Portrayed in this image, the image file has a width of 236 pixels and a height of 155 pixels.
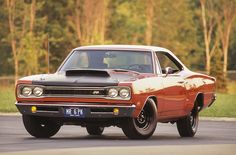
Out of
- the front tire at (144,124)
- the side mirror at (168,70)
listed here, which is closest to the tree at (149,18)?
the side mirror at (168,70)

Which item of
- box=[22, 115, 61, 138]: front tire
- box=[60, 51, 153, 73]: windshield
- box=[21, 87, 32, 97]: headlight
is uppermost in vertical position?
box=[60, 51, 153, 73]: windshield

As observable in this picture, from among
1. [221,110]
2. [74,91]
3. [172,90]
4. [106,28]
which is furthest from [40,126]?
[106,28]

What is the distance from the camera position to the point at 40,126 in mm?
17125

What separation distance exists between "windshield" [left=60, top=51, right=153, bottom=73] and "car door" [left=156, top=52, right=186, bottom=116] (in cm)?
33

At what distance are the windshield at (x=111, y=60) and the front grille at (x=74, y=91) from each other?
4.03 feet

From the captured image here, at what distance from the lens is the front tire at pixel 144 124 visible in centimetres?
1652

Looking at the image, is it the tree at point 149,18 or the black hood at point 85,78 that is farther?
the tree at point 149,18

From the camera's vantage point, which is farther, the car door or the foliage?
the foliage

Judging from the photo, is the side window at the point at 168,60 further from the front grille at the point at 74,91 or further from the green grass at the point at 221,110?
the green grass at the point at 221,110

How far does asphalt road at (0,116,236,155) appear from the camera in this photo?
14.7 meters

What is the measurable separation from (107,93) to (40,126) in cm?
146

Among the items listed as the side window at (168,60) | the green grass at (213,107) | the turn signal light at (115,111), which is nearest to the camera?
the turn signal light at (115,111)

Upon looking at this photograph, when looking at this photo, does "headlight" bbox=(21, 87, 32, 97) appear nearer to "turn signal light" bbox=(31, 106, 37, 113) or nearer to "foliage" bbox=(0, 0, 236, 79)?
"turn signal light" bbox=(31, 106, 37, 113)

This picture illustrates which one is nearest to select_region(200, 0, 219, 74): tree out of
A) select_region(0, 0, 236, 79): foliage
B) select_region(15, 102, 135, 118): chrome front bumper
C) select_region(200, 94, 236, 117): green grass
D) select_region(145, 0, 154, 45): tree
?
select_region(0, 0, 236, 79): foliage
